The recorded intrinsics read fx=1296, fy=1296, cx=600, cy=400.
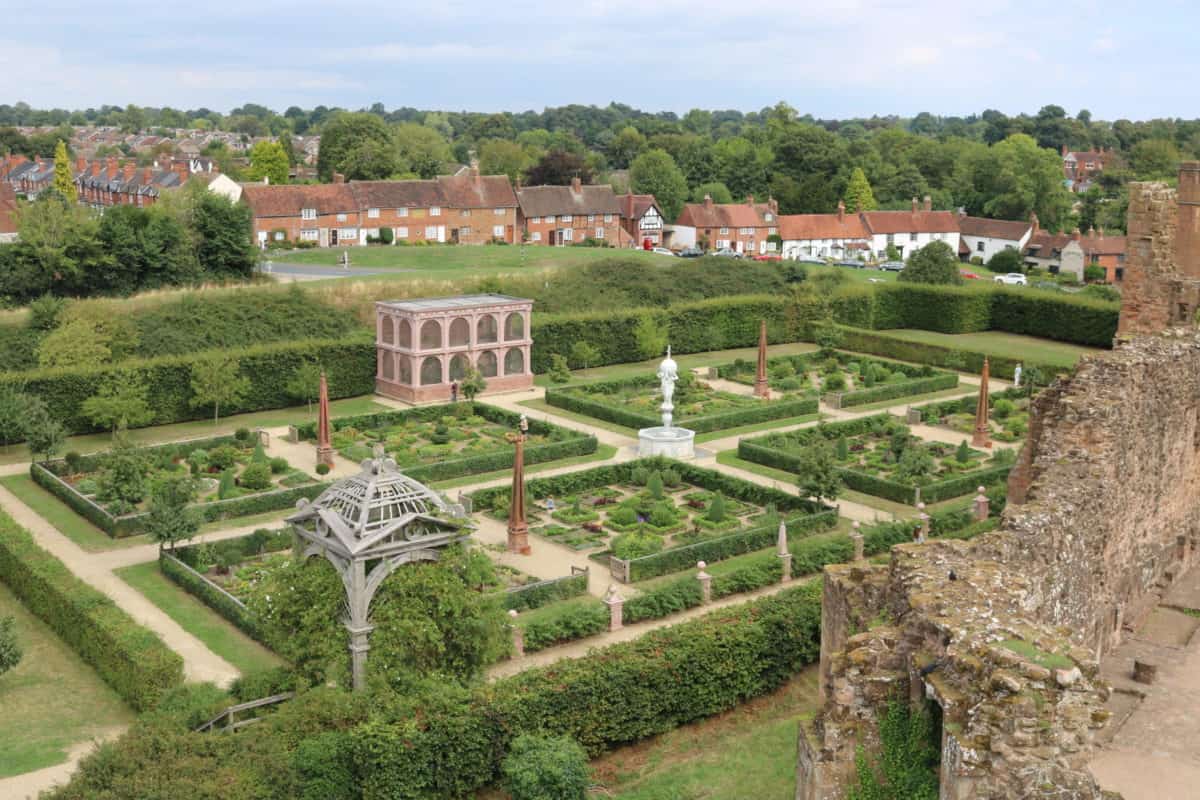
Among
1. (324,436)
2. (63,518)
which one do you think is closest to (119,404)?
(324,436)

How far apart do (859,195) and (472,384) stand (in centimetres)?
6425

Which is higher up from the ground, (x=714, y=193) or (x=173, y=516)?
(x=714, y=193)

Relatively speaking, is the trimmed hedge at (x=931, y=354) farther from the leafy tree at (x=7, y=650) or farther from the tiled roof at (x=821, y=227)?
the leafy tree at (x=7, y=650)

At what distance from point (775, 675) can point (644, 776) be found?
3.56m

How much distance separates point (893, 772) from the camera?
35.1 feet

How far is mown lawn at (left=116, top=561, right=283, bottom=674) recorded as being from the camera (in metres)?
22.9

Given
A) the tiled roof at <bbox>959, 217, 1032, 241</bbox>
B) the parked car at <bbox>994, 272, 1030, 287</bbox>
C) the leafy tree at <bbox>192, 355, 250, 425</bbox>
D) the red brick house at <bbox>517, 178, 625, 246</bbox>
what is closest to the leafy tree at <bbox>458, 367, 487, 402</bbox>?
the leafy tree at <bbox>192, 355, 250, 425</bbox>

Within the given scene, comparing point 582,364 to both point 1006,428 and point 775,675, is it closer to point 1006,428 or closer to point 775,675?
point 1006,428

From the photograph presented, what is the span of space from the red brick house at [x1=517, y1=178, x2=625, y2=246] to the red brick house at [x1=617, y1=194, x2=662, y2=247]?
3.43 meters

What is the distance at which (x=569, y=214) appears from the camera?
3312 inches

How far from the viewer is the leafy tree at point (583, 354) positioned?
4791cm

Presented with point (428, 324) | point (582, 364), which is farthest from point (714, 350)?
point (428, 324)

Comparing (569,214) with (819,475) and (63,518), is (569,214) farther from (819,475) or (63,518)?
(63,518)

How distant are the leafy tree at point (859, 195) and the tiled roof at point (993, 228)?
7.81m
